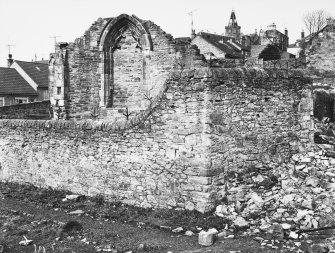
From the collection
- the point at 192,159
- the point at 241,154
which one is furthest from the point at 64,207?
the point at 241,154

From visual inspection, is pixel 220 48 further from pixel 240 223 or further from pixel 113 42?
pixel 240 223

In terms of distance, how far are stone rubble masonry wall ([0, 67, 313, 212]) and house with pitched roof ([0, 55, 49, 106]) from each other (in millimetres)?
27120

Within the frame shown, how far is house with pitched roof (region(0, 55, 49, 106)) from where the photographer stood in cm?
3559

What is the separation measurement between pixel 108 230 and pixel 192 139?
2.45 m

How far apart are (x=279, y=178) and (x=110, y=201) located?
3.95m

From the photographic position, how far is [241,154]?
29.1 feet

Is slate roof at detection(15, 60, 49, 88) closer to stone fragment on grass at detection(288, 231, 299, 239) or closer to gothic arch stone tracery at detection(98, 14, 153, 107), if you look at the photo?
gothic arch stone tracery at detection(98, 14, 153, 107)

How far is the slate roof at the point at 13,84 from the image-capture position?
117 ft

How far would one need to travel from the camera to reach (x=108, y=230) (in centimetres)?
792

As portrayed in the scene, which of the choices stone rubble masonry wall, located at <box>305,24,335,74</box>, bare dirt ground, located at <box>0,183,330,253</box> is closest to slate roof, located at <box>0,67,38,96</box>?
stone rubble masonry wall, located at <box>305,24,335,74</box>

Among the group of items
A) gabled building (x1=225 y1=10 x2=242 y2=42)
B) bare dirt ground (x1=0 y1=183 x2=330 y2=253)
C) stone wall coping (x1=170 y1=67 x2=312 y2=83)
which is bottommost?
bare dirt ground (x1=0 y1=183 x2=330 y2=253)

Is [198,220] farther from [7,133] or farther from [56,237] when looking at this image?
[7,133]

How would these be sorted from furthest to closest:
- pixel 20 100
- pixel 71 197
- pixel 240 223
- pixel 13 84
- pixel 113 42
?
pixel 13 84 < pixel 20 100 < pixel 113 42 < pixel 71 197 < pixel 240 223

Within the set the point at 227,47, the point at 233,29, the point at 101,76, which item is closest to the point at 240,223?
the point at 101,76
